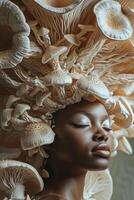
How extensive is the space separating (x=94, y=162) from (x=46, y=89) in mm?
240

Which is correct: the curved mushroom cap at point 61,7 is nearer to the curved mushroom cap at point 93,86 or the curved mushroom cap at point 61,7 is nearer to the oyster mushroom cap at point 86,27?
the oyster mushroom cap at point 86,27

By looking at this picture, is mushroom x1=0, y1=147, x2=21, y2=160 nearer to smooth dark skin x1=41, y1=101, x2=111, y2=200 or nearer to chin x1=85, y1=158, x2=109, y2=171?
smooth dark skin x1=41, y1=101, x2=111, y2=200

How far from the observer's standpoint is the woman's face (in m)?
1.34

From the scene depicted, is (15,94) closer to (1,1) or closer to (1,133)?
(1,133)

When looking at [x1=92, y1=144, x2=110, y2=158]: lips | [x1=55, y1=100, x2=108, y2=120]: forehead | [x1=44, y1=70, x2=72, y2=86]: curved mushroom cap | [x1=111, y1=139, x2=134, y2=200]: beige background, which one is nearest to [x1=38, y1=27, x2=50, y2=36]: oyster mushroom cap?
[x1=44, y1=70, x2=72, y2=86]: curved mushroom cap

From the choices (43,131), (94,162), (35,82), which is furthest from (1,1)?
(94,162)

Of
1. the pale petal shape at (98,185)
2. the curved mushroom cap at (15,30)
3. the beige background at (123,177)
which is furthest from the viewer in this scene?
the beige background at (123,177)

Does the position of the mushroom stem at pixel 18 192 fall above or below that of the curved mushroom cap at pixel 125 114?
below

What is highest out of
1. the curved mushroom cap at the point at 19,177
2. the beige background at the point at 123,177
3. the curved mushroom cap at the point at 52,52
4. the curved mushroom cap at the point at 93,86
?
the curved mushroom cap at the point at 52,52

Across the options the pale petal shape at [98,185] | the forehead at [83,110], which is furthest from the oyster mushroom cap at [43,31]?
the pale petal shape at [98,185]

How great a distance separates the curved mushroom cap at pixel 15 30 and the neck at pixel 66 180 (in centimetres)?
31

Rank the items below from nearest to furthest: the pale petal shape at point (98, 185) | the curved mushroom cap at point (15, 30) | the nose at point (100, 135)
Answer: the curved mushroom cap at point (15, 30) → the nose at point (100, 135) → the pale petal shape at point (98, 185)

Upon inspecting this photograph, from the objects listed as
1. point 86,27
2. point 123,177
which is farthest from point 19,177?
point 123,177

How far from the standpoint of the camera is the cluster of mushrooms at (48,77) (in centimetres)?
129
